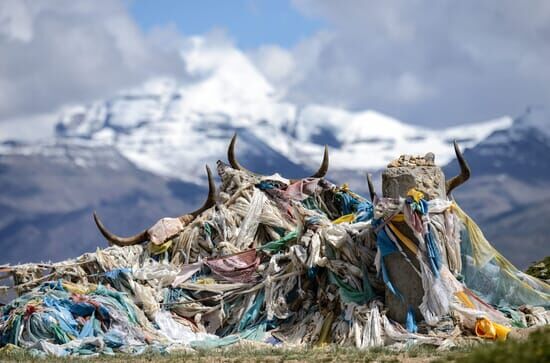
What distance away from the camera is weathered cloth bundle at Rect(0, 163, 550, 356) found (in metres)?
27.3

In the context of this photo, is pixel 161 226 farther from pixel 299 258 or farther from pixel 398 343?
pixel 398 343

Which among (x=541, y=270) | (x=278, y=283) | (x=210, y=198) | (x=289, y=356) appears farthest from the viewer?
(x=210, y=198)

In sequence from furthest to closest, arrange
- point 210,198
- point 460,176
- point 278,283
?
point 210,198, point 278,283, point 460,176

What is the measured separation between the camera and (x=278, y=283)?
30.2 m

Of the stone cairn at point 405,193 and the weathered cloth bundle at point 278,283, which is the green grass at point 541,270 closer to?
the weathered cloth bundle at point 278,283

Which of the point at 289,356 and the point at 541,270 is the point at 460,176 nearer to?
the point at 541,270

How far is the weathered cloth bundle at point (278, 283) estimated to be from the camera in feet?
89.5

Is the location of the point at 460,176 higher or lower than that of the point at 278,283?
higher

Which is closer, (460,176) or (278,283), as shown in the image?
(460,176)

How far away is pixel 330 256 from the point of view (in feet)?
96.8

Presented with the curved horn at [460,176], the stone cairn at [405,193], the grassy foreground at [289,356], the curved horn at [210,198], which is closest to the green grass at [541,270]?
the curved horn at [460,176]

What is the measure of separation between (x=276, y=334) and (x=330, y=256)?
1.73 metres

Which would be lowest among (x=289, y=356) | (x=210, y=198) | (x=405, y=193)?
(x=289, y=356)

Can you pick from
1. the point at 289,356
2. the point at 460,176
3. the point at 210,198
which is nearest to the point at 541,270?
the point at 460,176
